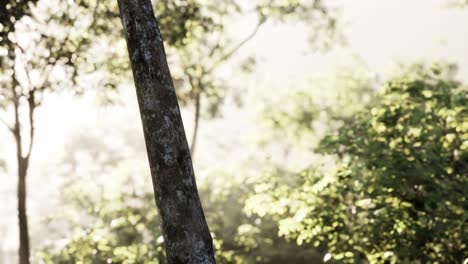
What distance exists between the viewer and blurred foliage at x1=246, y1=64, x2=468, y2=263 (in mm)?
8242

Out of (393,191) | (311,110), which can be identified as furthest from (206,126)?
(393,191)

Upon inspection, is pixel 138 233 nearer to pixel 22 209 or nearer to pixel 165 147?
pixel 22 209

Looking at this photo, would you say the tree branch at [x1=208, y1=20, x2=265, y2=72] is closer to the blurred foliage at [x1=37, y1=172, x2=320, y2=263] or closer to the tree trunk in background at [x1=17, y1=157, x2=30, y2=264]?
the blurred foliage at [x1=37, y1=172, x2=320, y2=263]

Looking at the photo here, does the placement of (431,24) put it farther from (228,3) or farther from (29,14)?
(29,14)

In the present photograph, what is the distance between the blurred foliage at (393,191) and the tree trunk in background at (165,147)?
2.89 metres

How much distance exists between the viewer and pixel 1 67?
36.0 ft

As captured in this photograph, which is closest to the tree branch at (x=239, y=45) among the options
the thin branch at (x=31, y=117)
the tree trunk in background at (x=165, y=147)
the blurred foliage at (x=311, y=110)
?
the thin branch at (x=31, y=117)

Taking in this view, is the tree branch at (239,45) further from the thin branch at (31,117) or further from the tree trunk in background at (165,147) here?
the tree trunk in background at (165,147)

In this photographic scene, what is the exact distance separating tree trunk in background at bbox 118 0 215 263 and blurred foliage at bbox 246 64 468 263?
9.48ft

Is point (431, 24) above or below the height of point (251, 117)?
above

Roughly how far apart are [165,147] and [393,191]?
5.79 m

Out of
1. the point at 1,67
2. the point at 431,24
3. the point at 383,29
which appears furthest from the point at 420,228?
the point at 383,29

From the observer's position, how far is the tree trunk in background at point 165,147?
493 cm

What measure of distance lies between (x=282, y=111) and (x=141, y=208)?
61.2 feet
